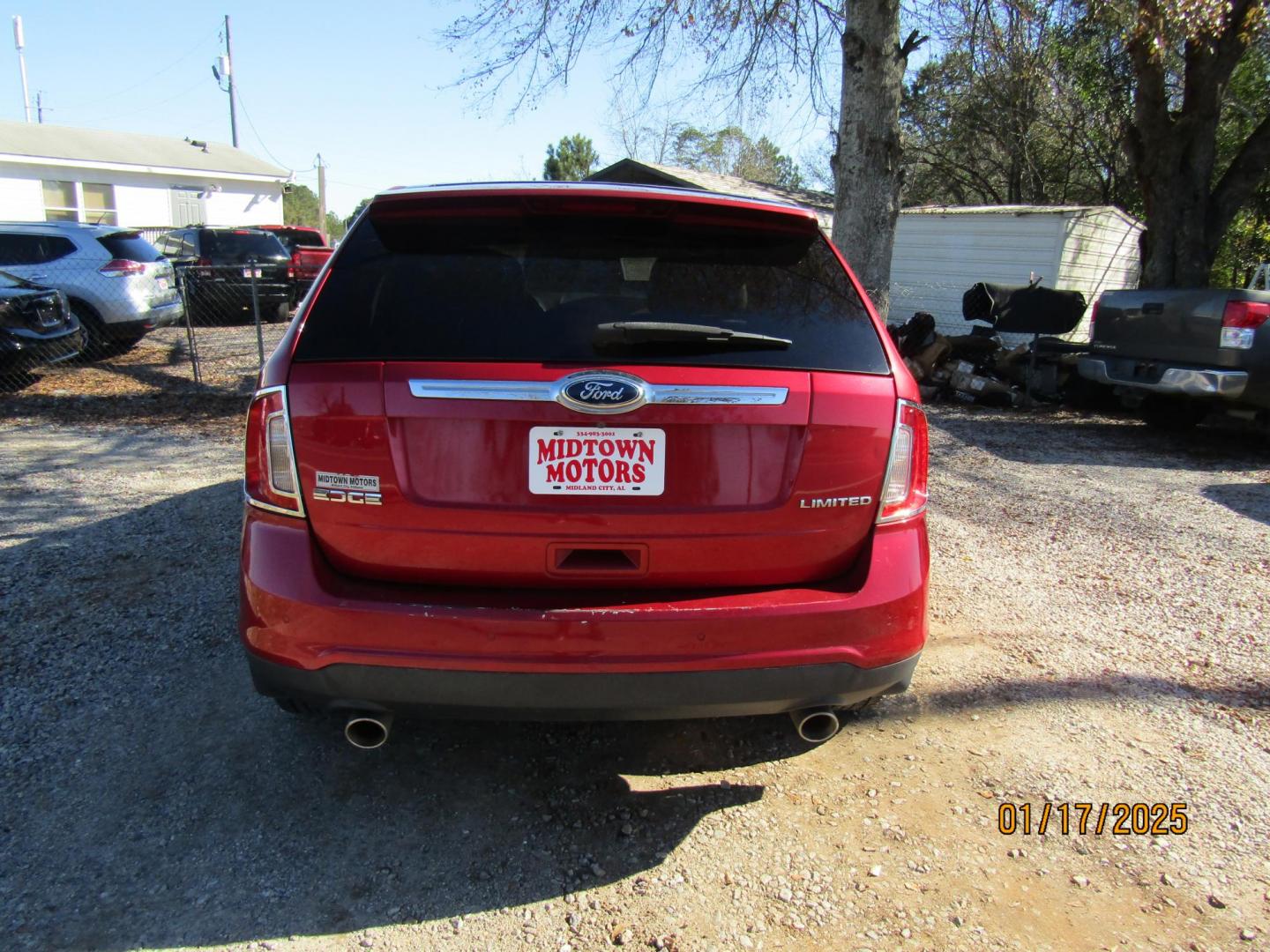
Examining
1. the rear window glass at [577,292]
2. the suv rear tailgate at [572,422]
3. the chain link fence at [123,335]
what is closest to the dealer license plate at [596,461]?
the suv rear tailgate at [572,422]

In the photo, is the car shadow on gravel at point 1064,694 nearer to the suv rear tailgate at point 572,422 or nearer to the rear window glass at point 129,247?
the suv rear tailgate at point 572,422

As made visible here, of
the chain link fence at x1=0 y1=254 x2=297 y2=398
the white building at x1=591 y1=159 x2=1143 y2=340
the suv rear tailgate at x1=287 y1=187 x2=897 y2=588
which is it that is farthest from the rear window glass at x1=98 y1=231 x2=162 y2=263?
the suv rear tailgate at x1=287 y1=187 x2=897 y2=588

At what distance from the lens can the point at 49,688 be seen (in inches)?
123

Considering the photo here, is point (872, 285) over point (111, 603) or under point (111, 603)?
over

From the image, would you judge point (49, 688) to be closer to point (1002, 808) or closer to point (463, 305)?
point (463, 305)

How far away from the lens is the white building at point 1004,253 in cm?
1425

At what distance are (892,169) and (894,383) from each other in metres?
5.21

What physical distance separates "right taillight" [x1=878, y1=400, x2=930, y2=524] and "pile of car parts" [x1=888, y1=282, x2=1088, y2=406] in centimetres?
844

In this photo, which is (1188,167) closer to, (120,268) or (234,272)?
(120,268)

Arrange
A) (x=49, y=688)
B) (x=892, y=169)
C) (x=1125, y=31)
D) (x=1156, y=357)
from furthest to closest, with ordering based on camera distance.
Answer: (x=1125, y=31), (x=1156, y=357), (x=892, y=169), (x=49, y=688)

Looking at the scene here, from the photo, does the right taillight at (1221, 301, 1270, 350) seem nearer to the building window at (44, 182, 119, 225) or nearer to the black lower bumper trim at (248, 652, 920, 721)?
the black lower bumper trim at (248, 652, 920, 721)

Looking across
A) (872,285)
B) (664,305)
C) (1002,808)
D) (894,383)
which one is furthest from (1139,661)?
(872,285)

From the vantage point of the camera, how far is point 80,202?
2677cm

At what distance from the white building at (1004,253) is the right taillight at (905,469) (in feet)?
40.7
